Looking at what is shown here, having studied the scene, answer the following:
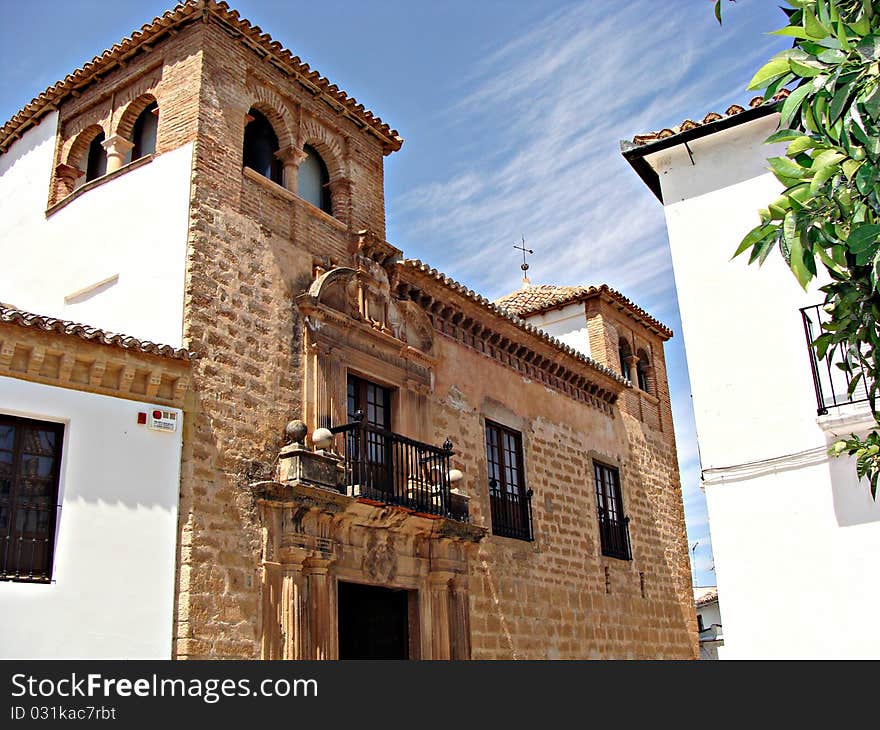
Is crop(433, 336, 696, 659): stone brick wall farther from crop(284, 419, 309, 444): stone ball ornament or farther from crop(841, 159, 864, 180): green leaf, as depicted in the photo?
crop(841, 159, 864, 180): green leaf

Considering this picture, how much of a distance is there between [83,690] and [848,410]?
20.5 feet

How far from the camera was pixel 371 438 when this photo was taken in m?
11.4

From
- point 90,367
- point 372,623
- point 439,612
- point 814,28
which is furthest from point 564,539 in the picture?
point 814,28

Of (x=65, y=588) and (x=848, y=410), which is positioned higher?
(x=848, y=410)

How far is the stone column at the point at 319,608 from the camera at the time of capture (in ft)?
31.4

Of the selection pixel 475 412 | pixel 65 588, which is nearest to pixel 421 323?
pixel 475 412

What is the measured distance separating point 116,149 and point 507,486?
7.07 m

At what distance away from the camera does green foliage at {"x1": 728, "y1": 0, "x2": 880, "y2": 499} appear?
363 cm

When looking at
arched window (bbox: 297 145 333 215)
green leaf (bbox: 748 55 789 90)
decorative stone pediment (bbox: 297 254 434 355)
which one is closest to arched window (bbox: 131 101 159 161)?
arched window (bbox: 297 145 333 215)

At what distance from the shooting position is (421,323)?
41.9 ft

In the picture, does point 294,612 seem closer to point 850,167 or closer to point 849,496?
point 849,496

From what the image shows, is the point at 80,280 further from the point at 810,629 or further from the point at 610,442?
the point at 610,442

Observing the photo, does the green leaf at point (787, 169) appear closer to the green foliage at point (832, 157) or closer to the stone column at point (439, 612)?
the green foliage at point (832, 157)

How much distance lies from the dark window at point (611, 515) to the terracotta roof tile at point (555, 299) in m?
3.47
